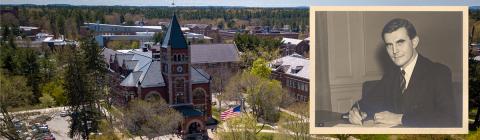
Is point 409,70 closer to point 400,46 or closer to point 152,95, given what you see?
point 400,46

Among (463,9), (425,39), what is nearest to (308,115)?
(425,39)

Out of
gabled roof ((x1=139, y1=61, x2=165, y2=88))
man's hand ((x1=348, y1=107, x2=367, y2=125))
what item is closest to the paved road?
gabled roof ((x1=139, y1=61, x2=165, y2=88))

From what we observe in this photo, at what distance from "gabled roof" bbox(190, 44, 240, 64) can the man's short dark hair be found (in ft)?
53.0

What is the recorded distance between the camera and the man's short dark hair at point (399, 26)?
15531mm

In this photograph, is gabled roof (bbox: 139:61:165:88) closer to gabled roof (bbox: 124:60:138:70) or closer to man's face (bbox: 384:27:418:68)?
gabled roof (bbox: 124:60:138:70)

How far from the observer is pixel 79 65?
19766mm

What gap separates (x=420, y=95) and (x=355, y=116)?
7.07ft

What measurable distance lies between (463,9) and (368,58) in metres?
3.38

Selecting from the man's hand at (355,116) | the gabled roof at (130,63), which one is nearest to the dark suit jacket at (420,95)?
the man's hand at (355,116)

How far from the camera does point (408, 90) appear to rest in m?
15.6

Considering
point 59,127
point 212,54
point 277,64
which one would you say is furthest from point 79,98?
point 277,64

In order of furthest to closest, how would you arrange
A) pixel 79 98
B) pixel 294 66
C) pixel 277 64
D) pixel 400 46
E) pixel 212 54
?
pixel 212 54 → pixel 277 64 → pixel 294 66 → pixel 79 98 → pixel 400 46

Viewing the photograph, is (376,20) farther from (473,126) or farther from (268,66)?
(268,66)

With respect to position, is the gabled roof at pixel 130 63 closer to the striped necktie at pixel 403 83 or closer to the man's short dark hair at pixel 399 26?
the man's short dark hair at pixel 399 26
